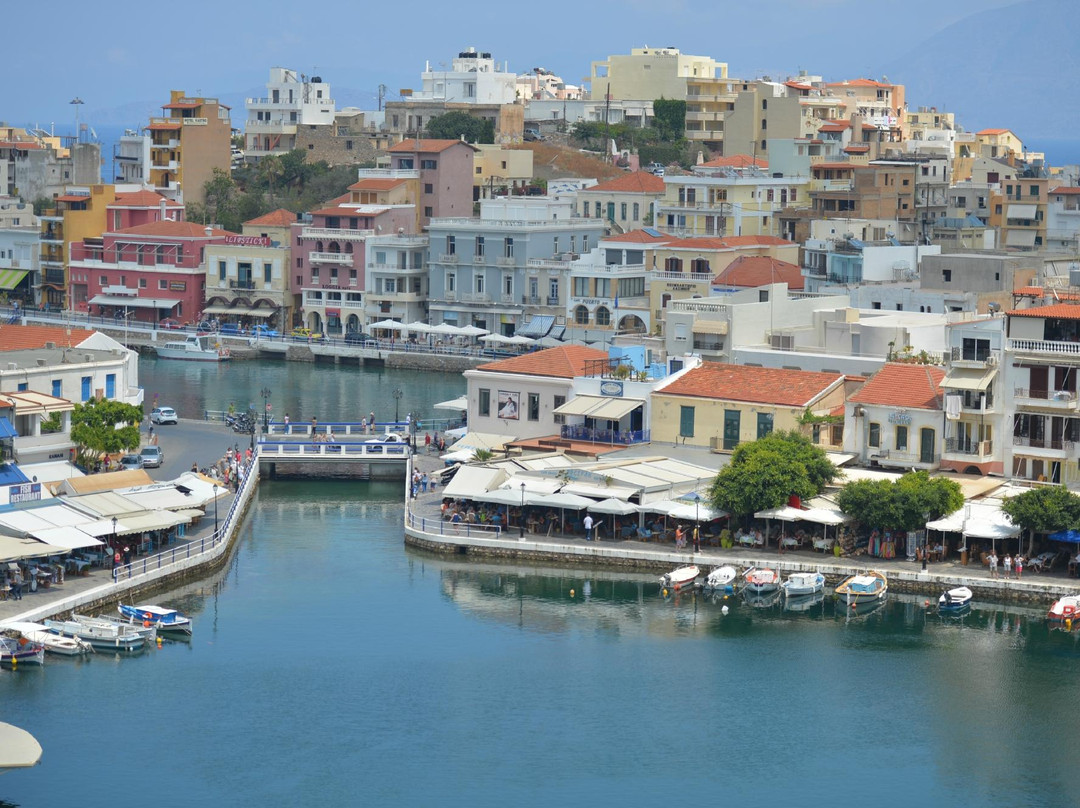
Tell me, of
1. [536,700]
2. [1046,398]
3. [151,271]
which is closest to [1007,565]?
[1046,398]

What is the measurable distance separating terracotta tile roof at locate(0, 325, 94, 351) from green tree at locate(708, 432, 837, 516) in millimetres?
22241

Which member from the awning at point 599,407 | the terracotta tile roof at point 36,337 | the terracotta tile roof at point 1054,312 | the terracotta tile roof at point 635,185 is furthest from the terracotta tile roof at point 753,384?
the terracotta tile roof at point 635,185

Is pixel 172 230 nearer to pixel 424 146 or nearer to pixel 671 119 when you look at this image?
pixel 424 146

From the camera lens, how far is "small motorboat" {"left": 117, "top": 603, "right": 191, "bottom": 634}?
45375mm

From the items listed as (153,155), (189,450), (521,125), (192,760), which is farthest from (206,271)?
(192,760)

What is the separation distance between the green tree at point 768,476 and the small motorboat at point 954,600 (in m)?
4.99

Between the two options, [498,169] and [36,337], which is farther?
[498,169]

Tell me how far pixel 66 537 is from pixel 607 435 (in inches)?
642

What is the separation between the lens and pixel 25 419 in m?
56.0

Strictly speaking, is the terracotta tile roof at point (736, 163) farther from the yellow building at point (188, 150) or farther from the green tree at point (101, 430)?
the green tree at point (101, 430)

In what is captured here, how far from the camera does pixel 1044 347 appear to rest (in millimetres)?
52000

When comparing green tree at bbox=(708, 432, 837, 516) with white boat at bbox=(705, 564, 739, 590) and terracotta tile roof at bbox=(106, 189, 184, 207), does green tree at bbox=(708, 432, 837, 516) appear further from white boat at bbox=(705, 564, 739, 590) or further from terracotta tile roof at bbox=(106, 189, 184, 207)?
terracotta tile roof at bbox=(106, 189, 184, 207)

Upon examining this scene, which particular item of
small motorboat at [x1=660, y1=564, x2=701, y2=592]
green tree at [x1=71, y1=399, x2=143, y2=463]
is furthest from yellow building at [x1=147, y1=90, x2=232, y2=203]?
small motorboat at [x1=660, y1=564, x2=701, y2=592]

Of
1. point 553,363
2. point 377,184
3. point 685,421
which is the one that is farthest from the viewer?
point 377,184
